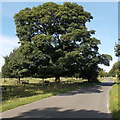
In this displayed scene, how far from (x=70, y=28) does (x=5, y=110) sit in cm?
2202

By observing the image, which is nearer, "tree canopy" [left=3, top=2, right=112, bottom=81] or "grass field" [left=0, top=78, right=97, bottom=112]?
"grass field" [left=0, top=78, right=97, bottom=112]

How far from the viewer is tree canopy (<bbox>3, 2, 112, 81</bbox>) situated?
3017 centimetres

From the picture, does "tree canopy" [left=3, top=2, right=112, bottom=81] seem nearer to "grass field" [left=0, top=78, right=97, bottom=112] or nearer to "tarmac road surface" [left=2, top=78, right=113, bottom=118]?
→ "grass field" [left=0, top=78, right=97, bottom=112]

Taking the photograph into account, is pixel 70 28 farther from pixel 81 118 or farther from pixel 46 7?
pixel 81 118

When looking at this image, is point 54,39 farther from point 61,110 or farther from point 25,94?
point 61,110

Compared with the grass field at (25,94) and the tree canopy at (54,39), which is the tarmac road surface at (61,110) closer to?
the grass field at (25,94)

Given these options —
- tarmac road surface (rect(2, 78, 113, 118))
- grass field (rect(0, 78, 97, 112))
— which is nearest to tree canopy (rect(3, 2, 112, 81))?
grass field (rect(0, 78, 97, 112))

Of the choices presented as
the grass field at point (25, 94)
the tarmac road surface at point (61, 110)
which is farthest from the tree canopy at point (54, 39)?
the tarmac road surface at point (61, 110)

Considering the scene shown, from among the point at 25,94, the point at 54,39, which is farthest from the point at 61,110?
the point at 54,39

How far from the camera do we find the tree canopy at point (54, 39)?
30.2m

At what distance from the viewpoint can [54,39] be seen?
3059 cm

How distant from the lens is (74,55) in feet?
91.7

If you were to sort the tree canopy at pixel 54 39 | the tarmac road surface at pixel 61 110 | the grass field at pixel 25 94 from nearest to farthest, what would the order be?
the tarmac road surface at pixel 61 110
the grass field at pixel 25 94
the tree canopy at pixel 54 39

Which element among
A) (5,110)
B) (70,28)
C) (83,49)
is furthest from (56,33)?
(5,110)
